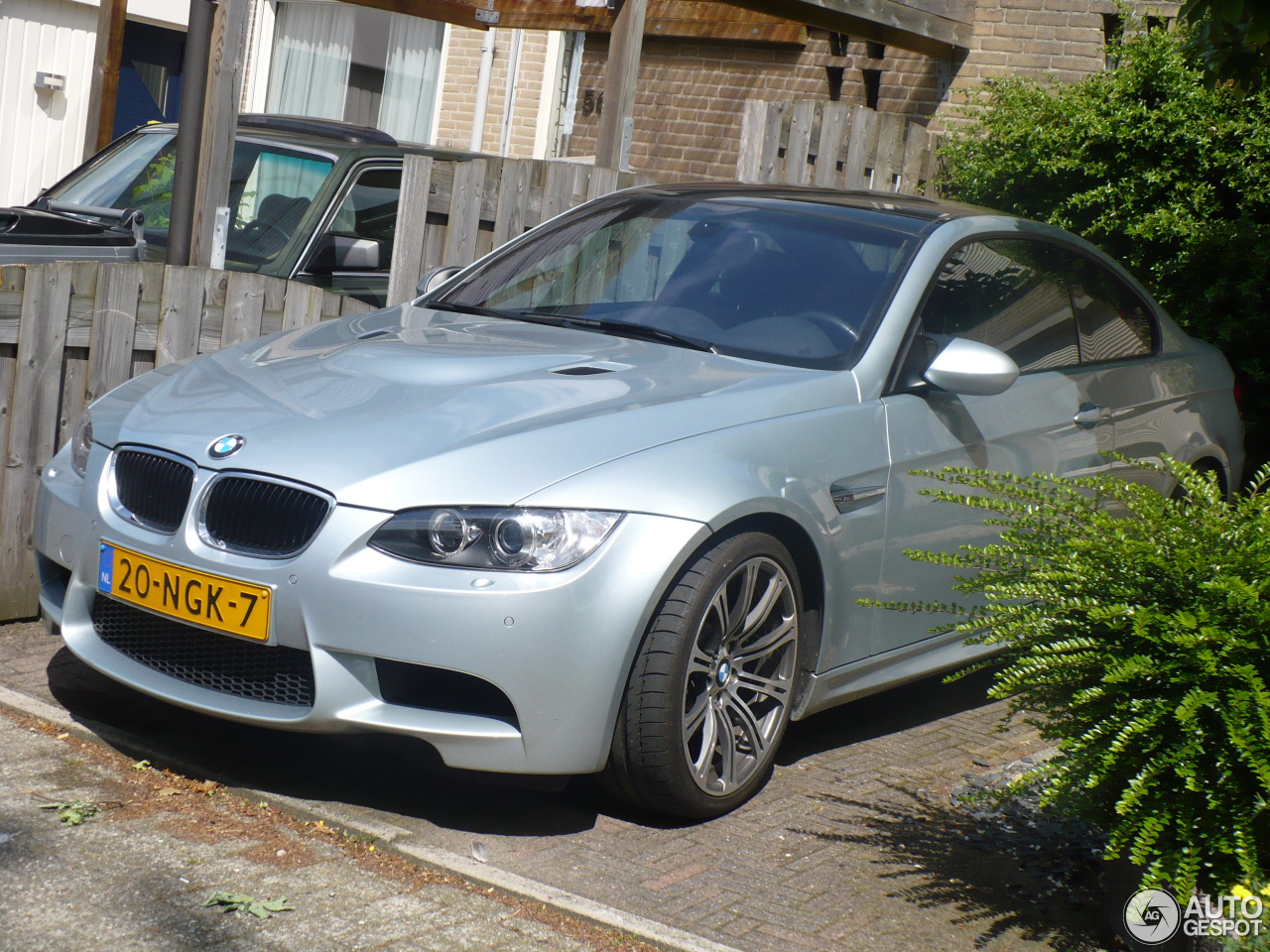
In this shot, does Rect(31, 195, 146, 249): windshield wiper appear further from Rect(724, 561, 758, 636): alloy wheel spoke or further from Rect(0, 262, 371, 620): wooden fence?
Rect(724, 561, 758, 636): alloy wheel spoke

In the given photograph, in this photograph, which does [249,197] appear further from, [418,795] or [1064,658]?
[1064,658]

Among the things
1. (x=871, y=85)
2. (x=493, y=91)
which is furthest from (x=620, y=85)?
(x=493, y=91)

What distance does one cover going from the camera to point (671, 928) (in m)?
3.01

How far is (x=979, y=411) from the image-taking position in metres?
4.40

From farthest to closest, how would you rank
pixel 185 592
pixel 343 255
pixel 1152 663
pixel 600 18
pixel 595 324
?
pixel 600 18, pixel 343 255, pixel 595 324, pixel 185 592, pixel 1152 663

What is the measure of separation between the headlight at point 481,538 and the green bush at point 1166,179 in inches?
222

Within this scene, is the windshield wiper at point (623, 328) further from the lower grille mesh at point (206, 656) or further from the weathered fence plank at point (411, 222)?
the weathered fence plank at point (411, 222)

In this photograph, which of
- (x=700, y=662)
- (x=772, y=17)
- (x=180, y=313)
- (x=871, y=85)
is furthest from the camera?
(x=871, y=85)

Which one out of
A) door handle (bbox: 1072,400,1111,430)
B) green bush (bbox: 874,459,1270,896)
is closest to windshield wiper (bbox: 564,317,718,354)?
Result: green bush (bbox: 874,459,1270,896)

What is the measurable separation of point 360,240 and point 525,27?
5757 mm

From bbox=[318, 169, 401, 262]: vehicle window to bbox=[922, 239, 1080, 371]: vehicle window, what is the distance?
10.8ft

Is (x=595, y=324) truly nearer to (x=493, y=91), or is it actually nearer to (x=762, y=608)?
(x=762, y=608)

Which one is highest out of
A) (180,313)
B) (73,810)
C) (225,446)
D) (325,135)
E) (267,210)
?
(325,135)

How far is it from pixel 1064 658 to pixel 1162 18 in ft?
26.5
